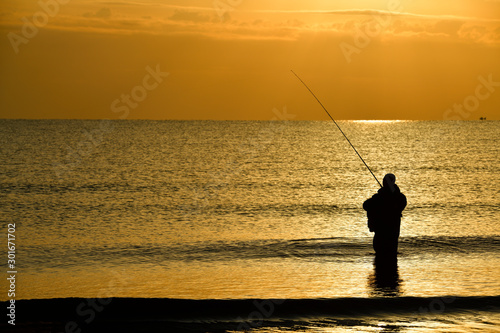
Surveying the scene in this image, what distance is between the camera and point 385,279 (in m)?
10.5

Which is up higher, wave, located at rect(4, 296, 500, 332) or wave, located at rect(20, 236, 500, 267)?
wave, located at rect(20, 236, 500, 267)

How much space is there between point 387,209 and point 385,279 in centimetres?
117

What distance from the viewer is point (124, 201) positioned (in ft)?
81.6

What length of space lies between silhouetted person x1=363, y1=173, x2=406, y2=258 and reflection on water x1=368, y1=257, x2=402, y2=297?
1.80 feet

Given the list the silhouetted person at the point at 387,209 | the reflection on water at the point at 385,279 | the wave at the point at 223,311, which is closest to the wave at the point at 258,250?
the reflection on water at the point at 385,279

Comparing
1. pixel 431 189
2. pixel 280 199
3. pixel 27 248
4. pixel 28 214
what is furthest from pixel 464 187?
pixel 27 248

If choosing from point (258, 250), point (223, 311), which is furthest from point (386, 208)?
point (258, 250)

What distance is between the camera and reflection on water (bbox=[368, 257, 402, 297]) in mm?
9467

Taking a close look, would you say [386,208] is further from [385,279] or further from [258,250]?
[258,250]

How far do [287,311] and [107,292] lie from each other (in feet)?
11.2

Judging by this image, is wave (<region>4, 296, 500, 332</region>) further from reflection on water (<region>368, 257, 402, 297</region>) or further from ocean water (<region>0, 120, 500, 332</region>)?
reflection on water (<region>368, 257, 402, 297</region>)

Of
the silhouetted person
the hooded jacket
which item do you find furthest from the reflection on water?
the hooded jacket

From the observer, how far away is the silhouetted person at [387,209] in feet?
34.4

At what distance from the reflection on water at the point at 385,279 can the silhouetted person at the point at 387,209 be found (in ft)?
1.80
